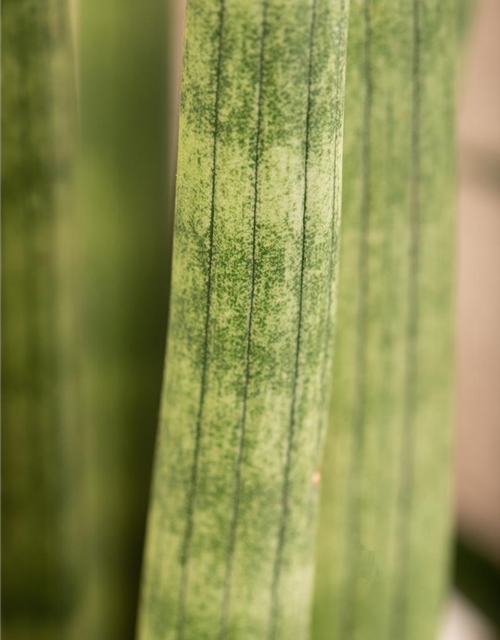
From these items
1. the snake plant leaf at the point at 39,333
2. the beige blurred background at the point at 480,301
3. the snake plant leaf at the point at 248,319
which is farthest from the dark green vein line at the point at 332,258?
the beige blurred background at the point at 480,301

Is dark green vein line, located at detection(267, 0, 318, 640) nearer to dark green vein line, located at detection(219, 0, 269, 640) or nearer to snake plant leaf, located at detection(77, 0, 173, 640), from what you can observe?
dark green vein line, located at detection(219, 0, 269, 640)

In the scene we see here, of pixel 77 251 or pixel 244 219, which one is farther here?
pixel 77 251

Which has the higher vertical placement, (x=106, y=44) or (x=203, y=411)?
(x=106, y=44)

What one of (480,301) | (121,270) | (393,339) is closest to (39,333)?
(121,270)

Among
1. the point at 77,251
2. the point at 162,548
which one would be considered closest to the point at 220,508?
the point at 162,548

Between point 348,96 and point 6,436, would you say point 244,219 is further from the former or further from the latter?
point 6,436

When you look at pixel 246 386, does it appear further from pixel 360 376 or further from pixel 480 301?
pixel 480 301
